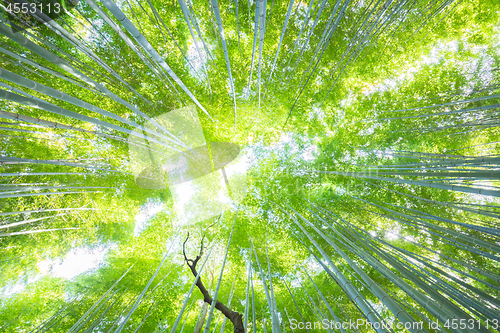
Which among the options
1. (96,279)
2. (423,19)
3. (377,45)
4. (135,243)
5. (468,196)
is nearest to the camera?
(423,19)

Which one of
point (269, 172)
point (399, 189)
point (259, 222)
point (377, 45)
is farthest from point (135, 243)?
point (377, 45)

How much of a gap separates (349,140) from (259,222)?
3.05 metres

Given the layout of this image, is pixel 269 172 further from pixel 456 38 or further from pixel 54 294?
pixel 54 294

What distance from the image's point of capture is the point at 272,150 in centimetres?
521

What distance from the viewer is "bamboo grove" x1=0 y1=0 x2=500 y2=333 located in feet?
10.8

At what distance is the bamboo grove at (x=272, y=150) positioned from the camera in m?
3.30

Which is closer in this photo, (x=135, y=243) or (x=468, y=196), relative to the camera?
(x=468, y=196)

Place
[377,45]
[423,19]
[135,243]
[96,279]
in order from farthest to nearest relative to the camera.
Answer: [135,243]
[96,279]
[377,45]
[423,19]

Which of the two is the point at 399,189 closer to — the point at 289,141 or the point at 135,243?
the point at 289,141

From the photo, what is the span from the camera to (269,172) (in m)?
5.20

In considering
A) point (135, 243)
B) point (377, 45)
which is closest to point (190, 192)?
point (135, 243)

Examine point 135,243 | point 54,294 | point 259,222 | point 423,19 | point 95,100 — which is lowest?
point 54,294

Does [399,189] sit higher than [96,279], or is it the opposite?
[399,189]

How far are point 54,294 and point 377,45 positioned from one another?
8620 millimetres
